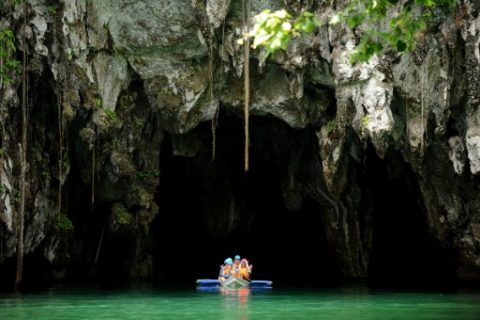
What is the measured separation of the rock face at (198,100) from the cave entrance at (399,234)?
289cm

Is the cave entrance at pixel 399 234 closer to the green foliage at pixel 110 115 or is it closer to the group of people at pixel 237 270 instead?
the group of people at pixel 237 270

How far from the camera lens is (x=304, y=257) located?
35.9 metres

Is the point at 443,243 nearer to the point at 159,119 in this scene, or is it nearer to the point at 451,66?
the point at 451,66

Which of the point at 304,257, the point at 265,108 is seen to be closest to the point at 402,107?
the point at 265,108

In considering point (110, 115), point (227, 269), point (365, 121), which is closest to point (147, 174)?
point (110, 115)

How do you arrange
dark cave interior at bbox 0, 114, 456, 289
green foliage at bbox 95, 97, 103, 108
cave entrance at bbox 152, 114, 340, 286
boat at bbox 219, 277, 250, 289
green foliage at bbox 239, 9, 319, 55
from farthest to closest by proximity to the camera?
cave entrance at bbox 152, 114, 340, 286 < dark cave interior at bbox 0, 114, 456, 289 < boat at bbox 219, 277, 250, 289 < green foliage at bbox 95, 97, 103, 108 < green foliage at bbox 239, 9, 319, 55

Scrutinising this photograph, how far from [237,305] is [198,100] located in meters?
7.39

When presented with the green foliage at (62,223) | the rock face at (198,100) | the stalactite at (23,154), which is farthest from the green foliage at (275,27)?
the green foliage at (62,223)

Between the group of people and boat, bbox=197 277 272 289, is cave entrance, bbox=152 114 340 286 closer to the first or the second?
the group of people

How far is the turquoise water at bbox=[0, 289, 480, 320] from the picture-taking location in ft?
45.5

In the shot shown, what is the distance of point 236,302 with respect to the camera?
56.2 ft

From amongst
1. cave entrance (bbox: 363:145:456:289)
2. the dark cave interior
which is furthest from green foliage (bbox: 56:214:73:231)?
cave entrance (bbox: 363:145:456:289)

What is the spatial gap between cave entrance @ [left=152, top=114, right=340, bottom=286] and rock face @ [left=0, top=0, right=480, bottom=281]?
9.51 feet

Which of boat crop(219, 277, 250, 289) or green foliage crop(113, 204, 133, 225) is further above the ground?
green foliage crop(113, 204, 133, 225)
